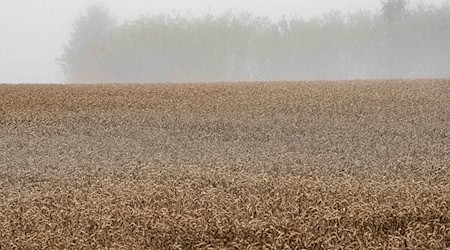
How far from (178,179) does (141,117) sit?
718 cm

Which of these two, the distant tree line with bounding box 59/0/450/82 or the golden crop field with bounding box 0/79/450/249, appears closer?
the golden crop field with bounding box 0/79/450/249

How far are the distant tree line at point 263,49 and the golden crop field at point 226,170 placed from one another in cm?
3755

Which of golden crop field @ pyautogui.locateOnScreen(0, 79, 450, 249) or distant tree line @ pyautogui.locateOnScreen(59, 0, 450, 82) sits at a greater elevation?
distant tree line @ pyautogui.locateOnScreen(59, 0, 450, 82)

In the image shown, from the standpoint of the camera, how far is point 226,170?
10773 mm

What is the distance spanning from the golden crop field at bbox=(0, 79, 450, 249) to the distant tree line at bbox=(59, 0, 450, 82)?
123ft

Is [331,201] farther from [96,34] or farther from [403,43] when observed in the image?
[96,34]

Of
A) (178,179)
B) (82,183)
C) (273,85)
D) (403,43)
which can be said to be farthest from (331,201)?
(403,43)

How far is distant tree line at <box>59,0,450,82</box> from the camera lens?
57.6 metres

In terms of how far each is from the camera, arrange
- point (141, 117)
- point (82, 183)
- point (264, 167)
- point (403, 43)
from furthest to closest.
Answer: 1. point (403, 43)
2. point (141, 117)
3. point (264, 167)
4. point (82, 183)

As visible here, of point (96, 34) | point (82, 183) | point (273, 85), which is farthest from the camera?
point (96, 34)

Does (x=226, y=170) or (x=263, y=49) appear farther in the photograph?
(x=263, y=49)

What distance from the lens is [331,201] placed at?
842 centimetres

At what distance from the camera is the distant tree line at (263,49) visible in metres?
57.6

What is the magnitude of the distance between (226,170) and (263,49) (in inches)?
1963
